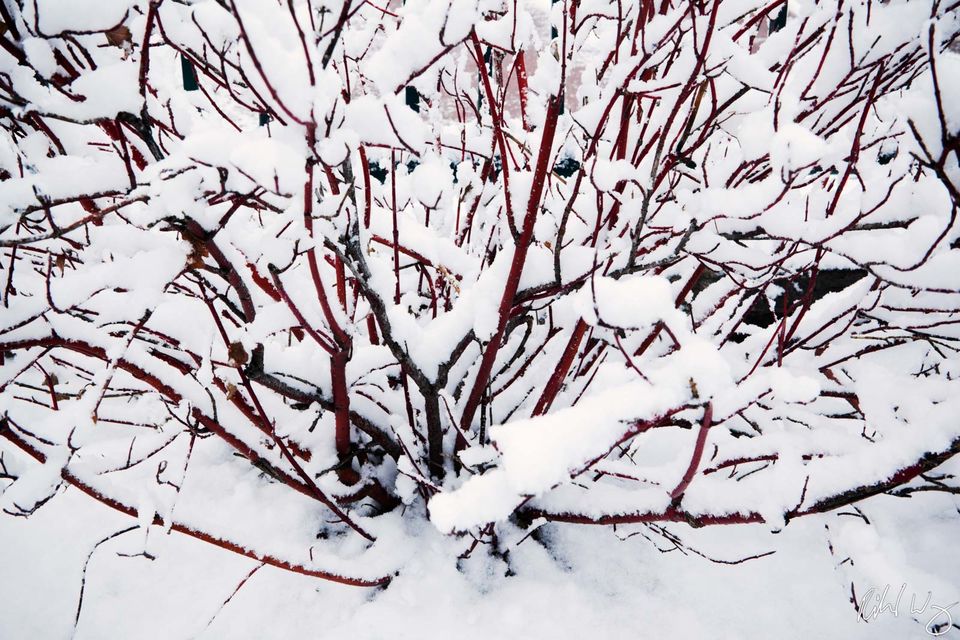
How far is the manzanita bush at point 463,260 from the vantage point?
65cm

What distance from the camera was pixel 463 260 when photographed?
4.28 ft

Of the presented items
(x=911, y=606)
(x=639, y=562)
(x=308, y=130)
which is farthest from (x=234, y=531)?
(x=911, y=606)

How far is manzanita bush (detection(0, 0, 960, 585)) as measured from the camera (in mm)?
654

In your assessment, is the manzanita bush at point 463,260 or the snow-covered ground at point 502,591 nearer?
the manzanita bush at point 463,260
